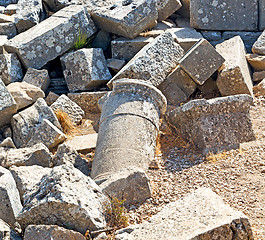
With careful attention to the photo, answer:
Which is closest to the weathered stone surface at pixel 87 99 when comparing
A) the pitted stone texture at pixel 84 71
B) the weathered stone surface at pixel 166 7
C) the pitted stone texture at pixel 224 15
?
the pitted stone texture at pixel 84 71

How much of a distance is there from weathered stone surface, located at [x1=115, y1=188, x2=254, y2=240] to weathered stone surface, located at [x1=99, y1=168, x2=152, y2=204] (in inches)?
27.7

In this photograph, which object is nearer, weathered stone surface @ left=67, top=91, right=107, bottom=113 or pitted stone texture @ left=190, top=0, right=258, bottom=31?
weathered stone surface @ left=67, top=91, right=107, bottom=113

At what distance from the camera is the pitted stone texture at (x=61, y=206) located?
3.75m

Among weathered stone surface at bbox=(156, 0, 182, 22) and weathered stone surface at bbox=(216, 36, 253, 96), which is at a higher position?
weathered stone surface at bbox=(156, 0, 182, 22)

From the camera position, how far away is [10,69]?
818 cm

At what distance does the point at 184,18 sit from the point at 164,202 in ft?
21.0

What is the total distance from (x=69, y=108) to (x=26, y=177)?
2838 millimetres

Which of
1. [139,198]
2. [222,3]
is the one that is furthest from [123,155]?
[222,3]

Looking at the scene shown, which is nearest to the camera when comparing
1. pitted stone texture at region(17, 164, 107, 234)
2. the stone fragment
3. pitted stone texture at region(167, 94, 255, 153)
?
pitted stone texture at region(17, 164, 107, 234)

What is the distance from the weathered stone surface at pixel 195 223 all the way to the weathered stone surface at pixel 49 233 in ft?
1.36

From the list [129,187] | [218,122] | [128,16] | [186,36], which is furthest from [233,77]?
[129,187]

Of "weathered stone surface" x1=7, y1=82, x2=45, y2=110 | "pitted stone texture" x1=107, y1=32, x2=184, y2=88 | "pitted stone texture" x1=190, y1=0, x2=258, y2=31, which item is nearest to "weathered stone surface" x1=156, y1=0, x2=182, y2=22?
"pitted stone texture" x1=190, y1=0, x2=258, y2=31

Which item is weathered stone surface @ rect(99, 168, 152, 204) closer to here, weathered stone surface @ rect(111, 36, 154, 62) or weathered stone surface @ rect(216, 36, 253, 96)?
weathered stone surface @ rect(216, 36, 253, 96)

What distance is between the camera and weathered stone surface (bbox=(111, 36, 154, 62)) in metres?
8.66
